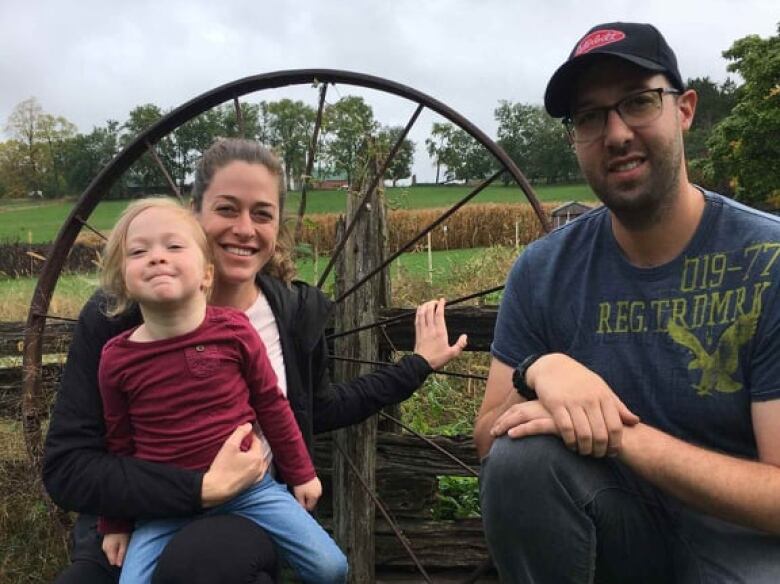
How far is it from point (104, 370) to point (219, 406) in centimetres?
29

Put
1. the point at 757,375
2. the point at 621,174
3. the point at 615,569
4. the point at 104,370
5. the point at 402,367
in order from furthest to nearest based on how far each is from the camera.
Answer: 1. the point at 402,367
2. the point at 104,370
3. the point at 615,569
4. the point at 621,174
5. the point at 757,375

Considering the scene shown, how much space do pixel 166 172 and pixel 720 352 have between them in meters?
2.18

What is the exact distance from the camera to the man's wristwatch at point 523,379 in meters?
1.61

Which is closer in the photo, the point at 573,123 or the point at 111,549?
the point at 573,123

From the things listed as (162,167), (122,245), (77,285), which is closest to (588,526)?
(122,245)

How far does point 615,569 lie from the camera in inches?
64.8

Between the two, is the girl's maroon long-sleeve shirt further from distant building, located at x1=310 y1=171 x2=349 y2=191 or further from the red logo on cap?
distant building, located at x1=310 y1=171 x2=349 y2=191

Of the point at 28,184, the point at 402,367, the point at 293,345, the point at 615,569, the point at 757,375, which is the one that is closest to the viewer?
the point at 757,375

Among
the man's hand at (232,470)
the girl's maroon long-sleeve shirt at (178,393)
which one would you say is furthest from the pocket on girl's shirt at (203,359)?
the man's hand at (232,470)

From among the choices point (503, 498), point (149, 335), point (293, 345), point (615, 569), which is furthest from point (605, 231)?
point (149, 335)

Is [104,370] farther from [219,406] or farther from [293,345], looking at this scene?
[293,345]

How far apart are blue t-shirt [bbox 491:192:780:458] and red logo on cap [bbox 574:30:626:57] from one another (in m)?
0.41

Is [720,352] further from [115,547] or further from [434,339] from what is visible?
[115,547]

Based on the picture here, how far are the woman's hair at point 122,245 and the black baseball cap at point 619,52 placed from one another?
91 centimetres
